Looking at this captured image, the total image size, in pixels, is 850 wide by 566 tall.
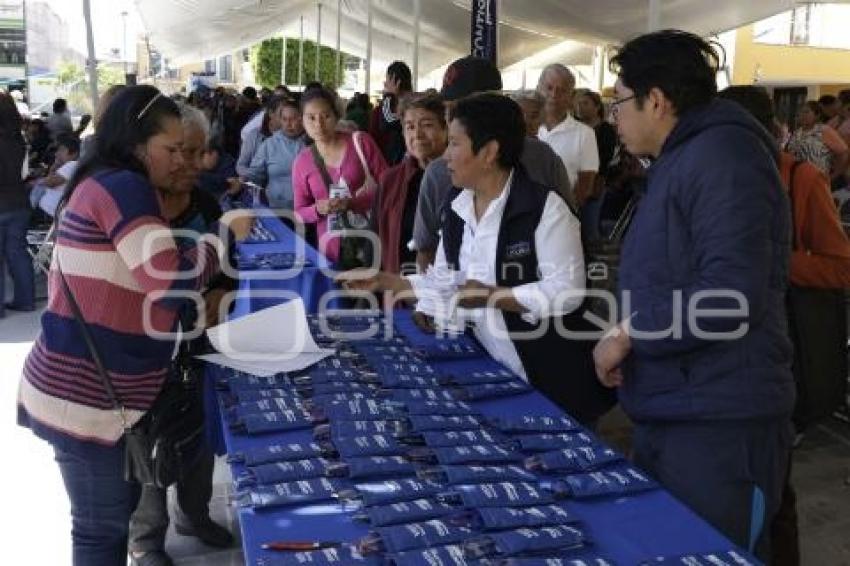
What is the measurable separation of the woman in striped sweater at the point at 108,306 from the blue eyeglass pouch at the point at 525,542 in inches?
36.8

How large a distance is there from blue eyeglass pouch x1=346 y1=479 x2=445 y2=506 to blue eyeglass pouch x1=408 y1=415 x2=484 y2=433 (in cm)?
22

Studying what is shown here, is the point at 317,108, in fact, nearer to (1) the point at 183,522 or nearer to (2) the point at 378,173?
(2) the point at 378,173

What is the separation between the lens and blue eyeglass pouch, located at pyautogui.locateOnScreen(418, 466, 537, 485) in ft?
4.47

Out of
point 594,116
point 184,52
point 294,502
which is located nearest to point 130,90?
point 294,502

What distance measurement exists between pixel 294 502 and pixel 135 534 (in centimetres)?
154

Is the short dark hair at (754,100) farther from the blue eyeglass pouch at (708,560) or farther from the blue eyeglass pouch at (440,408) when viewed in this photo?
the blue eyeglass pouch at (708,560)

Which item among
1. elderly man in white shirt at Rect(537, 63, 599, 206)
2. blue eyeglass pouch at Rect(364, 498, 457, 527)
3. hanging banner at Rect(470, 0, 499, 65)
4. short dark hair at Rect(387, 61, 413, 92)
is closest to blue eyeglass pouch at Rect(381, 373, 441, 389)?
blue eyeglass pouch at Rect(364, 498, 457, 527)

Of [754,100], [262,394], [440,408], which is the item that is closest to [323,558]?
[440,408]

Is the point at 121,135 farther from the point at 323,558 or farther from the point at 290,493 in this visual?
the point at 323,558

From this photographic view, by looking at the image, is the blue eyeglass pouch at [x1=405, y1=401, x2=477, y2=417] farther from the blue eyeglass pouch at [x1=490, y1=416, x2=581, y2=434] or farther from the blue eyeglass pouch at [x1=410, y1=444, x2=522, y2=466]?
the blue eyeglass pouch at [x1=410, y1=444, x2=522, y2=466]

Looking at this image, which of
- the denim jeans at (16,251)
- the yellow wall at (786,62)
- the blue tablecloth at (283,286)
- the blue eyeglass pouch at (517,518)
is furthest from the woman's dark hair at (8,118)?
the yellow wall at (786,62)

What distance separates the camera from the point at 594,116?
718 centimetres

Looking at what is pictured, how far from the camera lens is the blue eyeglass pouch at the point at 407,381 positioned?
185 centimetres

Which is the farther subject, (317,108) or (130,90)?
(317,108)
